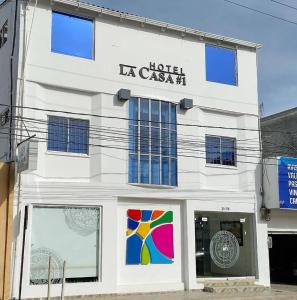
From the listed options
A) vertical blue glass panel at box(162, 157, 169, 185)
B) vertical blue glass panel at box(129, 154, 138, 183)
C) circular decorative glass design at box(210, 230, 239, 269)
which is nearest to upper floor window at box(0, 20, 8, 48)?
vertical blue glass panel at box(129, 154, 138, 183)

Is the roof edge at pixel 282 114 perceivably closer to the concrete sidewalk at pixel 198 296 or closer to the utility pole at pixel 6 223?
the concrete sidewalk at pixel 198 296

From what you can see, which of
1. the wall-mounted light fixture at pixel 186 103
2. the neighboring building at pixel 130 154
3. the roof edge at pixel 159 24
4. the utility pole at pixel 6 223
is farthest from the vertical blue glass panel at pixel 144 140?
the utility pole at pixel 6 223

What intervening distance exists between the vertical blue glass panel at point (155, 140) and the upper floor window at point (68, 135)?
9.14 feet

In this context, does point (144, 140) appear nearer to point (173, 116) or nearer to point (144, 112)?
point (144, 112)

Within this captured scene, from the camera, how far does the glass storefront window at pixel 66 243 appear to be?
18.0 meters

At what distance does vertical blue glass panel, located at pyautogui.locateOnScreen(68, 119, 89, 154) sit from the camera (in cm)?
1953

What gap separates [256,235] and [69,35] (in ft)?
37.5

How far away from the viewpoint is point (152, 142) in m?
21.1

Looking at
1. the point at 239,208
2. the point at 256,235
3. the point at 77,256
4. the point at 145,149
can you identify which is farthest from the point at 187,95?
the point at 77,256

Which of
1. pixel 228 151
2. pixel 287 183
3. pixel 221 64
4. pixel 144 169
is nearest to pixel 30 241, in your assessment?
pixel 144 169

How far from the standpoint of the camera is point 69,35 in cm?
2000

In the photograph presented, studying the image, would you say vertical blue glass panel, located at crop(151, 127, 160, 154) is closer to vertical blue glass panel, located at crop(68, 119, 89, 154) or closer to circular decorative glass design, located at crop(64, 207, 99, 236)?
vertical blue glass panel, located at crop(68, 119, 89, 154)

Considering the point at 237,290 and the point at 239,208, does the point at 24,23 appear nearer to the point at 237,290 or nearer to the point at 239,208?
the point at 239,208

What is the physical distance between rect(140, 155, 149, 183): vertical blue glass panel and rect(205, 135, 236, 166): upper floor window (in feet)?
9.94
